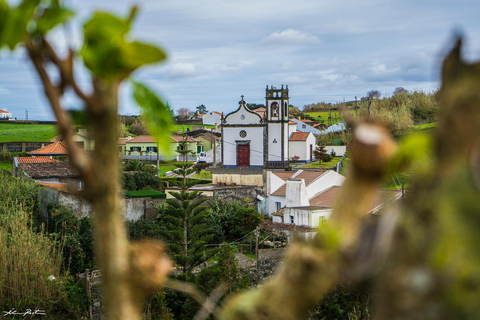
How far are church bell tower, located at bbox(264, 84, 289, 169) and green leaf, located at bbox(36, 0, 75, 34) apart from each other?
1183 inches

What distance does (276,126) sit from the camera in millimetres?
31000

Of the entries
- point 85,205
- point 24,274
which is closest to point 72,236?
point 85,205

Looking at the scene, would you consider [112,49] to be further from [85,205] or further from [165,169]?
[165,169]

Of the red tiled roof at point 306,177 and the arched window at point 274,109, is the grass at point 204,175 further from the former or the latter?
the red tiled roof at point 306,177

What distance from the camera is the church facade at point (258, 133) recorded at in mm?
31000

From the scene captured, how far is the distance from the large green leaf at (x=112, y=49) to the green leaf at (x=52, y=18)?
0.12 ft

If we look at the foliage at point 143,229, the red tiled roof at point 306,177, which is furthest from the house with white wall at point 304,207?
the foliage at point 143,229

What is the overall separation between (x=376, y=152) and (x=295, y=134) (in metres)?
32.8

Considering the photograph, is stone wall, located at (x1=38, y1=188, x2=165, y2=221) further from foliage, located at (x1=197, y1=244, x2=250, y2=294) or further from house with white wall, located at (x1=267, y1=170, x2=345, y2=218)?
foliage, located at (x1=197, y1=244, x2=250, y2=294)

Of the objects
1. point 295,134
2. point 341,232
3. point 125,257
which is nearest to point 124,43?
point 125,257

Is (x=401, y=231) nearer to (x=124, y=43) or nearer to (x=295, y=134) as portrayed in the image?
(x=124, y=43)

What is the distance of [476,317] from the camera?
602 mm

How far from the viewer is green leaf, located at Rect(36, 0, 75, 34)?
26.8 inches

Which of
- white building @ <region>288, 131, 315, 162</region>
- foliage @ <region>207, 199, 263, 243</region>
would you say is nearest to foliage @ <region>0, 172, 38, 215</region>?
foliage @ <region>207, 199, 263, 243</region>
